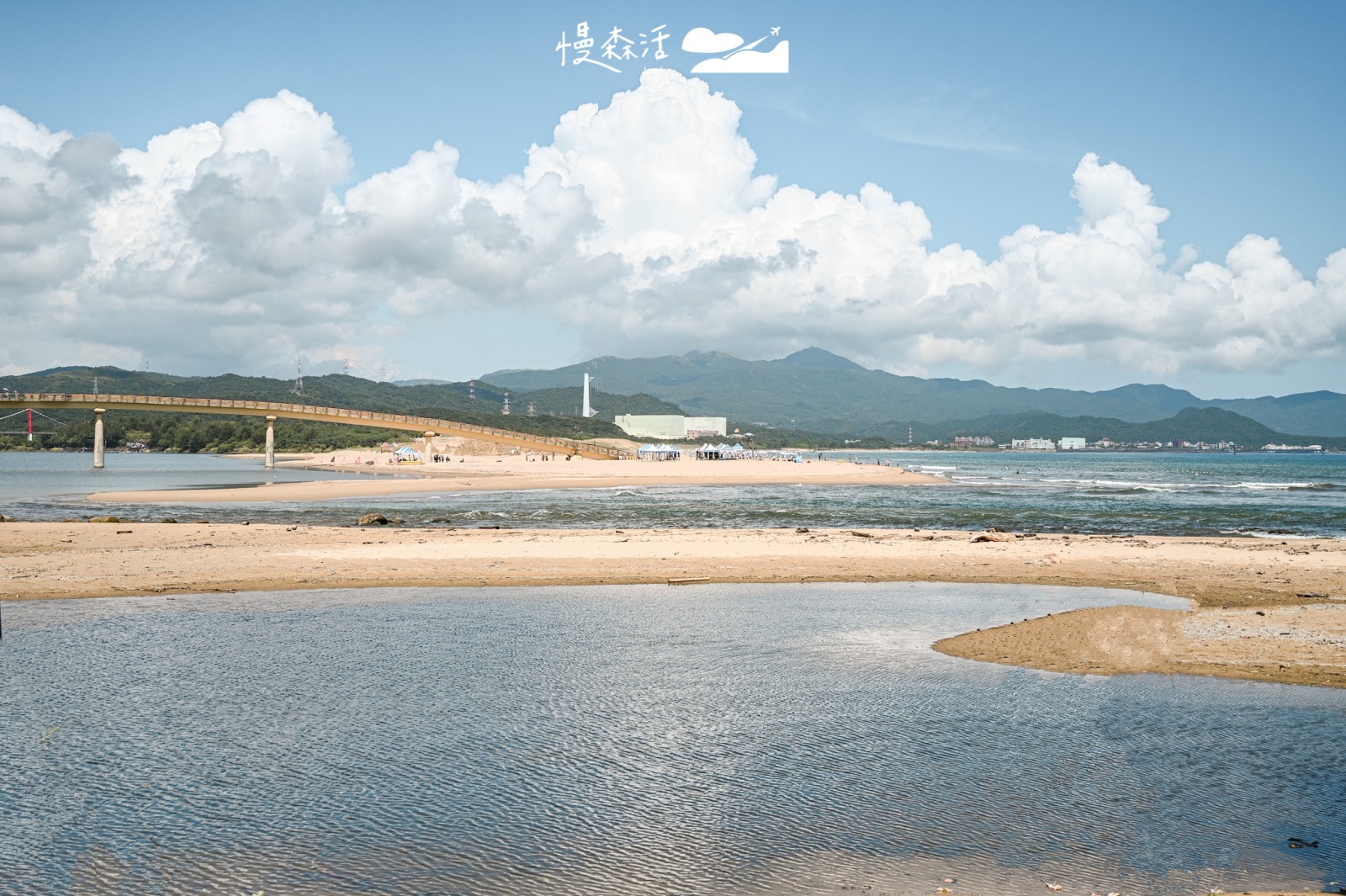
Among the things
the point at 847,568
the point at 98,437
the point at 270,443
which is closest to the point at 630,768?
the point at 847,568

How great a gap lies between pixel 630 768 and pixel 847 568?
1658 centimetres

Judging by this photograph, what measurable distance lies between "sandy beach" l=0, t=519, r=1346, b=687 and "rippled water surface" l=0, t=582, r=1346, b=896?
6.15 ft

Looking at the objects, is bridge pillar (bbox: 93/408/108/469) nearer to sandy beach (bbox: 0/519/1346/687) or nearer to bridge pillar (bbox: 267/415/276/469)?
bridge pillar (bbox: 267/415/276/469)

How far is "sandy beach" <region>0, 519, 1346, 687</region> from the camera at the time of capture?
48.3 feet

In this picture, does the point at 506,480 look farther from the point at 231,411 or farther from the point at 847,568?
the point at 847,568

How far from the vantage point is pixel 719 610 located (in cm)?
1827

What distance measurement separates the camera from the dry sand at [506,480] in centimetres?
5941

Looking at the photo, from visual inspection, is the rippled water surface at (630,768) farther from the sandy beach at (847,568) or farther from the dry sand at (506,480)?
the dry sand at (506,480)

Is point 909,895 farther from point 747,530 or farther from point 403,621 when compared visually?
point 747,530

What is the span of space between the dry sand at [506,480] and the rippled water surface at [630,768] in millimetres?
46880

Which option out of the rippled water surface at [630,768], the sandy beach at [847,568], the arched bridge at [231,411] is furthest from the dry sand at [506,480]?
the rippled water surface at [630,768]

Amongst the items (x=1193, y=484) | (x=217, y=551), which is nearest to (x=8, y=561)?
(x=217, y=551)

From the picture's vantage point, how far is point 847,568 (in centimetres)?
2484

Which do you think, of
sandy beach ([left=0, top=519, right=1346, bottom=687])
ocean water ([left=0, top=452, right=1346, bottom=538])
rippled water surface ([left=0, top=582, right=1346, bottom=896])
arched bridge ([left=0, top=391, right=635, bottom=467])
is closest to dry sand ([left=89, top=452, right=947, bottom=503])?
ocean water ([left=0, top=452, right=1346, bottom=538])
